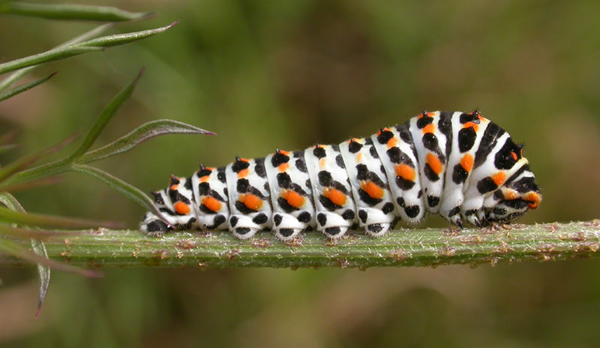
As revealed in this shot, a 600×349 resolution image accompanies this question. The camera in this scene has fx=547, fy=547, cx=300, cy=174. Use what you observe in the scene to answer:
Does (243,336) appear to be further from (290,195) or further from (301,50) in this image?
(301,50)

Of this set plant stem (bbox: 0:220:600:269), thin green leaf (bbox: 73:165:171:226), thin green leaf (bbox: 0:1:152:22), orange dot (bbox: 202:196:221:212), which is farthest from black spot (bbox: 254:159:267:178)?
thin green leaf (bbox: 0:1:152:22)

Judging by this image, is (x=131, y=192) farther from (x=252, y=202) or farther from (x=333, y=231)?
(x=333, y=231)

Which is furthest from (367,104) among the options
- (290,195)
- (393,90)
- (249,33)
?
(290,195)

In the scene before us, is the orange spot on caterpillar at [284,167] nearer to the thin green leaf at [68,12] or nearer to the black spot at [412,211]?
the black spot at [412,211]

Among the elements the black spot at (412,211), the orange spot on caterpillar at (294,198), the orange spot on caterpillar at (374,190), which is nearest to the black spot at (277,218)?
the orange spot on caterpillar at (294,198)

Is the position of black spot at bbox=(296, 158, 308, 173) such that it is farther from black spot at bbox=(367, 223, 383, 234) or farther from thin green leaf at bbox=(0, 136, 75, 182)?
thin green leaf at bbox=(0, 136, 75, 182)

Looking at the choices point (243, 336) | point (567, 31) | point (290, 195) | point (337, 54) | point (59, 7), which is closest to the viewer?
point (59, 7)
